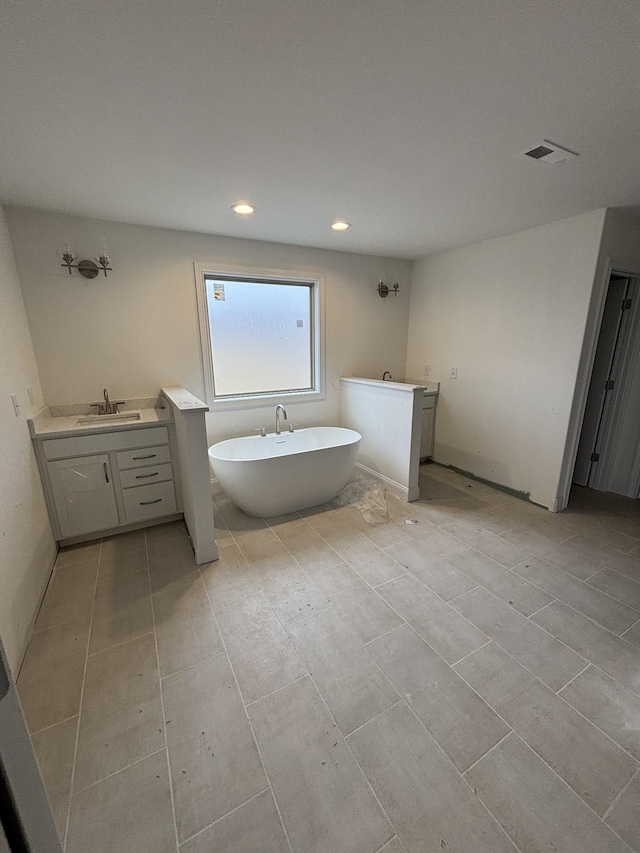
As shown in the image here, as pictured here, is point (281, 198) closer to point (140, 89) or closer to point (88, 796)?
point (140, 89)

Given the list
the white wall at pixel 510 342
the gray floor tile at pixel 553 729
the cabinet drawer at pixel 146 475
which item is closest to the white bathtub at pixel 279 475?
the cabinet drawer at pixel 146 475

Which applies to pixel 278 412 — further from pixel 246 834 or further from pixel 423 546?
pixel 246 834

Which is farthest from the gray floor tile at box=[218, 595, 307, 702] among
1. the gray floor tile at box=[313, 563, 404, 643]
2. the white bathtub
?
the white bathtub

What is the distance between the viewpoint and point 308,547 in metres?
2.48

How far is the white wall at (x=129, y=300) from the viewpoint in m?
2.55

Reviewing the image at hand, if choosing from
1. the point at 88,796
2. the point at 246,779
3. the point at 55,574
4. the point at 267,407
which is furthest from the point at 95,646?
the point at 267,407

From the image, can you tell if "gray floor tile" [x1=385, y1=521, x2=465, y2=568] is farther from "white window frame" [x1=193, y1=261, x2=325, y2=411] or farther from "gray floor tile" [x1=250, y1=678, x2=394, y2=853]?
"white window frame" [x1=193, y1=261, x2=325, y2=411]

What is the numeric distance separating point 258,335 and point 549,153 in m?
2.60

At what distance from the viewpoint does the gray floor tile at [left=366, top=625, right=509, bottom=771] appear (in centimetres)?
127

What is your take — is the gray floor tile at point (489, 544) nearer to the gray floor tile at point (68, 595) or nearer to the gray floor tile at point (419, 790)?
the gray floor tile at point (419, 790)

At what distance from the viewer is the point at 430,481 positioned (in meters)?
3.64

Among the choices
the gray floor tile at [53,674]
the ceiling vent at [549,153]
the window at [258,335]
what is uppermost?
the ceiling vent at [549,153]

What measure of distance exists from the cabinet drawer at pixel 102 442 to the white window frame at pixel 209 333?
2.53 ft

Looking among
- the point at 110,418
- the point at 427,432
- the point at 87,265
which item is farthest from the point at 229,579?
the point at 427,432
